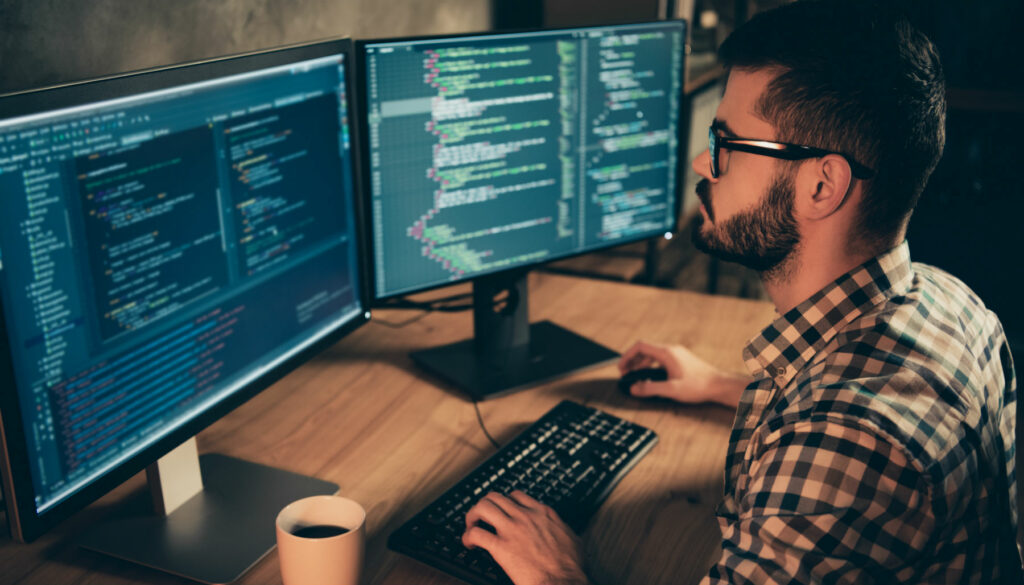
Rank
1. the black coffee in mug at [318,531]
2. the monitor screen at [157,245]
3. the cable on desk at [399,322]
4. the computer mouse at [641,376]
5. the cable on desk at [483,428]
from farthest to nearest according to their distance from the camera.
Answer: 1. the cable on desk at [399,322]
2. the computer mouse at [641,376]
3. the cable on desk at [483,428]
4. the black coffee in mug at [318,531]
5. the monitor screen at [157,245]

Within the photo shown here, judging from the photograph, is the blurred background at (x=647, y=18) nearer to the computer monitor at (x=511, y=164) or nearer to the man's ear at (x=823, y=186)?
the computer monitor at (x=511, y=164)

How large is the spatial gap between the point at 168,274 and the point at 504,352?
625 mm

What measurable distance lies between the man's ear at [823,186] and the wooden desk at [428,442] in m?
0.35

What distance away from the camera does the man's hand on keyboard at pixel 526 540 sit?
2.80 feet

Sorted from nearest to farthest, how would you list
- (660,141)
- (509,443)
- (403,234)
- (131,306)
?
(131,306) < (509,443) < (403,234) < (660,141)

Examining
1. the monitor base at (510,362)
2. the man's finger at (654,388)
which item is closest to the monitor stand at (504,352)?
the monitor base at (510,362)

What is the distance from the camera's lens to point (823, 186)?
93cm

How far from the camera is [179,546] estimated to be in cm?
90

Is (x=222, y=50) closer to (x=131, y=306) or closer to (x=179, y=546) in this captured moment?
(x=131, y=306)

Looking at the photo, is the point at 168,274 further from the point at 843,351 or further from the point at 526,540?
the point at 843,351

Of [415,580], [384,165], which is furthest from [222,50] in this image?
[415,580]

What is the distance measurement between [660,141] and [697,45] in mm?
915

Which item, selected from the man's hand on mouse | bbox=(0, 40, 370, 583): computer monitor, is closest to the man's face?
the man's hand on mouse

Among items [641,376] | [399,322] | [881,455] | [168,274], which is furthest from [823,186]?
[399,322]
